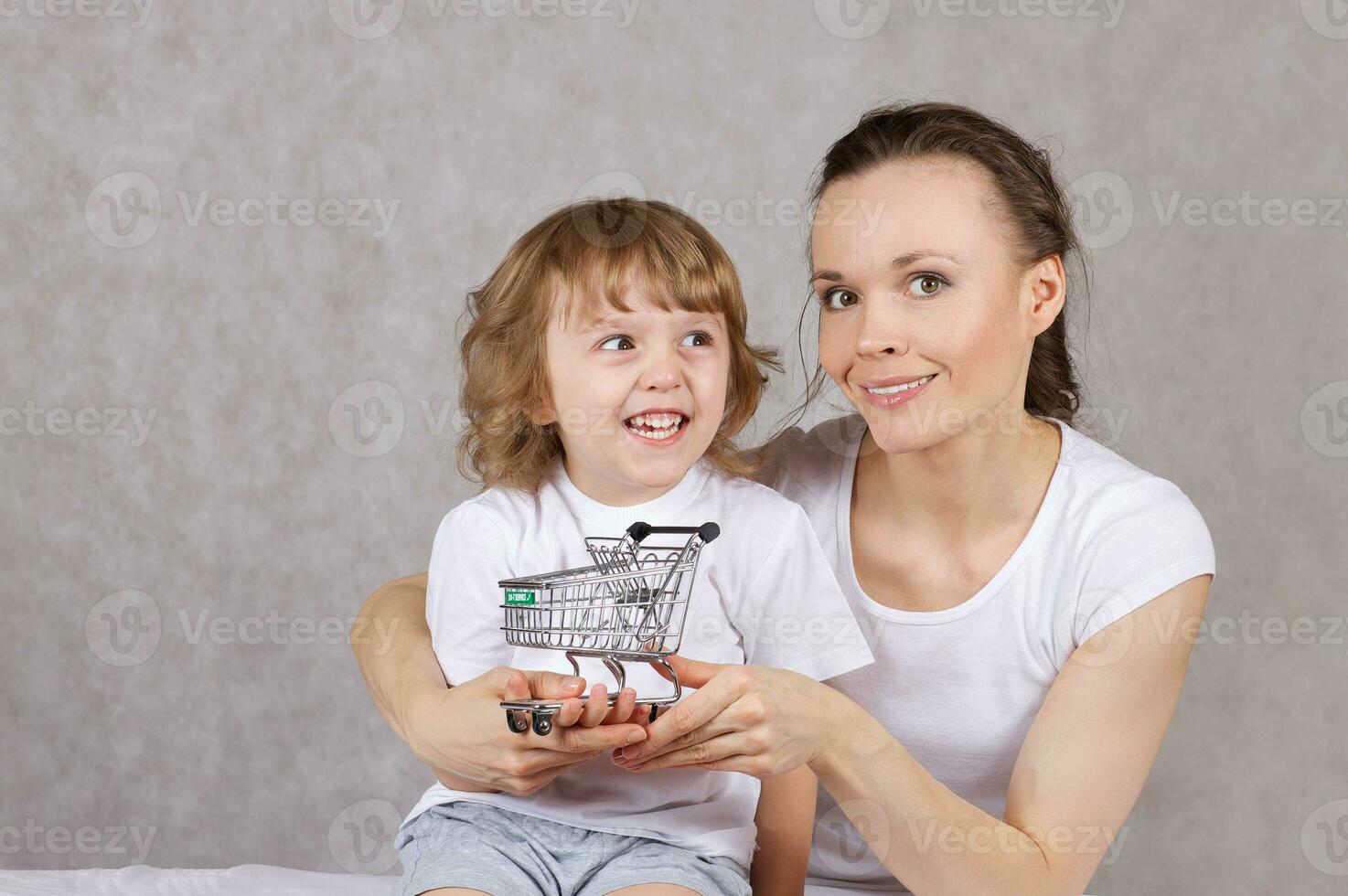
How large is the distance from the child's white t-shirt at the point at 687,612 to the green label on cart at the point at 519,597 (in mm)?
316

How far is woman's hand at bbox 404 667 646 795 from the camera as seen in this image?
1.89 meters

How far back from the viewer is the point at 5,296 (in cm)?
429

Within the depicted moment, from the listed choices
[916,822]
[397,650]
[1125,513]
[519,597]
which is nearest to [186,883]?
[397,650]

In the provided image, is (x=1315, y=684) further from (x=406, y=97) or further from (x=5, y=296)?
(x=5, y=296)

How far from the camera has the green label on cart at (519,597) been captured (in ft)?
6.39

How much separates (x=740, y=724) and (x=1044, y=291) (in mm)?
1079

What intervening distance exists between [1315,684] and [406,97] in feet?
10.8

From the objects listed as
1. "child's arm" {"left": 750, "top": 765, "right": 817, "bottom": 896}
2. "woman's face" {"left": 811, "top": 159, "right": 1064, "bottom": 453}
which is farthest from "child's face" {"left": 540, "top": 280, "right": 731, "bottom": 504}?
"child's arm" {"left": 750, "top": 765, "right": 817, "bottom": 896}

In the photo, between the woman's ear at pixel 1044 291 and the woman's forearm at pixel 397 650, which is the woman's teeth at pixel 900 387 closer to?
the woman's ear at pixel 1044 291

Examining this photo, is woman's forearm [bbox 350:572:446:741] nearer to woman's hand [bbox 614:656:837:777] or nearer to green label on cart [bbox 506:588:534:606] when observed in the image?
green label on cart [bbox 506:588:534:606]

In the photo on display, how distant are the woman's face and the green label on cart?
731mm

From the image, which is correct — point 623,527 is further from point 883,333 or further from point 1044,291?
point 1044,291

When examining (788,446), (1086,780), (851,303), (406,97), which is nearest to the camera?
(1086,780)

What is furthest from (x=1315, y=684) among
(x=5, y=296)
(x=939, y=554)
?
(x=5, y=296)
